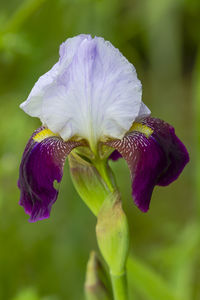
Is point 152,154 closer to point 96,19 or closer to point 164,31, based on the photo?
point 96,19

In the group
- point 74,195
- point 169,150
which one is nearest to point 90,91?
point 169,150

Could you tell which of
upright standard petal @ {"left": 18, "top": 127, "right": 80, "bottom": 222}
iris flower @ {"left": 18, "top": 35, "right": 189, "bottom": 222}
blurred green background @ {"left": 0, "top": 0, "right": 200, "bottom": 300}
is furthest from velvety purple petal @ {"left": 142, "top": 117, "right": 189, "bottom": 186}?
blurred green background @ {"left": 0, "top": 0, "right": 200, "bottom": 300}

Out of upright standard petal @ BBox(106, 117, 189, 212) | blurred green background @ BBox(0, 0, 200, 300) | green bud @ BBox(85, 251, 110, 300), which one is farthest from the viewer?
blurred green background @ BBox(0, 0, 200, 300)

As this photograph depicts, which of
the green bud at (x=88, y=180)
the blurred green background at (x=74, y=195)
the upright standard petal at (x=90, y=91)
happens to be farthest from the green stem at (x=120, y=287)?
the blurred green background at (x=74, y=195)

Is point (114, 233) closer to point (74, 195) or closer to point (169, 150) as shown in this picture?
point (169, 150)

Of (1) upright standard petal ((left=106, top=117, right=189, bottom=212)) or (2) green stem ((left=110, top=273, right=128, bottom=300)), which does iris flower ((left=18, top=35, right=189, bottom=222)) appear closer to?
(1) upright standard petal ((left=106, top=117, right=189, bottom=212))

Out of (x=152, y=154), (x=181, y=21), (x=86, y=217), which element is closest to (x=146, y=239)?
(x=86, y=217)
